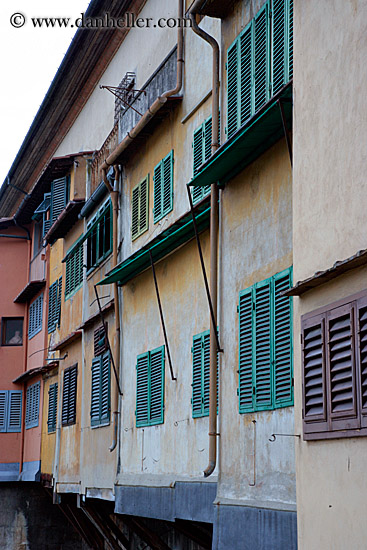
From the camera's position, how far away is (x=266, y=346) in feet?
31.9

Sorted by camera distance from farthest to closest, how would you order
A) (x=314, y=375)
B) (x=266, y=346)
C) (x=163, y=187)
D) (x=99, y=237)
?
(x=99, y=237)
(x=163, y=187)
(x=266, y=346)
(x=314, y=375)

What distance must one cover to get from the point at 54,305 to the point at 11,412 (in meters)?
5.57

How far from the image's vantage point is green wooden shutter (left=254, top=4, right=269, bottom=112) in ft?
33.3

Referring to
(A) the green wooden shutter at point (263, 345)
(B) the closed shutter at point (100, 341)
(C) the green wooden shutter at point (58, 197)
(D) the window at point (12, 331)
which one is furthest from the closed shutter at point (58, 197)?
(A) the green wooden shutter at point (263, 345)

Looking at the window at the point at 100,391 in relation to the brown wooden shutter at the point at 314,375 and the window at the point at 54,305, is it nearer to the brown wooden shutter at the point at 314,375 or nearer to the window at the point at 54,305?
the window at the point at 54,305

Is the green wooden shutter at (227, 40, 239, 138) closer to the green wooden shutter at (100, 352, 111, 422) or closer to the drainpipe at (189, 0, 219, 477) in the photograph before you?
the drainpipe at (189, 0, 219, 477)

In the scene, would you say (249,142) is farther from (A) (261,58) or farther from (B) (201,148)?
(B) (201,148)

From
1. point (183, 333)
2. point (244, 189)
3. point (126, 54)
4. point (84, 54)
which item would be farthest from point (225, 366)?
point (84, 54)

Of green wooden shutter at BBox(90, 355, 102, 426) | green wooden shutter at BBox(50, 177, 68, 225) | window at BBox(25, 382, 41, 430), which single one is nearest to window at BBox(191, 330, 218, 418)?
green wooden shutter at BBox(90, 355, 102, 426)

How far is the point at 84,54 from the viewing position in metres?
21.8

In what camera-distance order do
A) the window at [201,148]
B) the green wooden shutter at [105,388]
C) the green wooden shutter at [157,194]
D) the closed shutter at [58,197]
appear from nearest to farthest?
the window at [201,148]
the green wooden shutter at [157,194]
the green wooden shutter at [105,388]
the closed shutter at [58,197]

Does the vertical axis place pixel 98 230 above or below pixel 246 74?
above

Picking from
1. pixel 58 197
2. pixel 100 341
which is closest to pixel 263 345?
pixel 100 341

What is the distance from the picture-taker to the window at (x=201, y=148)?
41.8 feet
